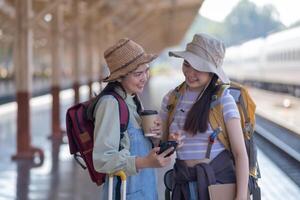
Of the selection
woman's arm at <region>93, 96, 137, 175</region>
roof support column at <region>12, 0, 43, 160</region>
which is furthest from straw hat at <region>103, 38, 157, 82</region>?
roof support column at <region>12, 0, 43, 160</region>

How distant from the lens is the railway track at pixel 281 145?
7.23 meters

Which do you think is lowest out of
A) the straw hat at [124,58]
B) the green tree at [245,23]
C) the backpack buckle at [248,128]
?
the backpack buckle at [248,128]

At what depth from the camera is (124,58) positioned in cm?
247

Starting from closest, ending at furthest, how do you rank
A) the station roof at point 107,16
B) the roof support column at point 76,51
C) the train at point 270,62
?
the roof support column at point 76,51 → the station roof at point 107,16 → the train at point 270,62

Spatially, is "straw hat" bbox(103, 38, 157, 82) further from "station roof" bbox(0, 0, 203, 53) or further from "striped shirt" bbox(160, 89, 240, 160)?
"station roof" bbox(0, 0, 203, 53)

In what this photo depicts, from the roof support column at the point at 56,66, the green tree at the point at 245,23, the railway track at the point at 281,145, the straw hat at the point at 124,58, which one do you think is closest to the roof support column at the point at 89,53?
the roof support column at the point at 56,66

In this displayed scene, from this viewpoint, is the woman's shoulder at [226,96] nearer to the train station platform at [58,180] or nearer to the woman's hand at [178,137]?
the woman's hand at [178,137]

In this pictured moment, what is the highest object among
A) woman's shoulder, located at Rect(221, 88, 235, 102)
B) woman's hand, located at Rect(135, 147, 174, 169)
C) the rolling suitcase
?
woman's shoulder, located at Rect(221, 88, 235, 102)

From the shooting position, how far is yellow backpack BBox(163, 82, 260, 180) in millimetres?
2475

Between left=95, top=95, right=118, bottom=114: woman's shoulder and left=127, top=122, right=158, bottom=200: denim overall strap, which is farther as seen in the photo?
left=127, top=122, right=158, bottom=200: denim overall strap

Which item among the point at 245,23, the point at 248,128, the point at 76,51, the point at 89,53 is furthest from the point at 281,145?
the point at 89,53

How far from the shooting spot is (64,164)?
7.71m

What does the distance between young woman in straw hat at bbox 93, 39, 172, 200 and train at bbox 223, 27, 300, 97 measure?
7.81 meters

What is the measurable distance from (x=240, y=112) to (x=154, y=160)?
1.43 feet
